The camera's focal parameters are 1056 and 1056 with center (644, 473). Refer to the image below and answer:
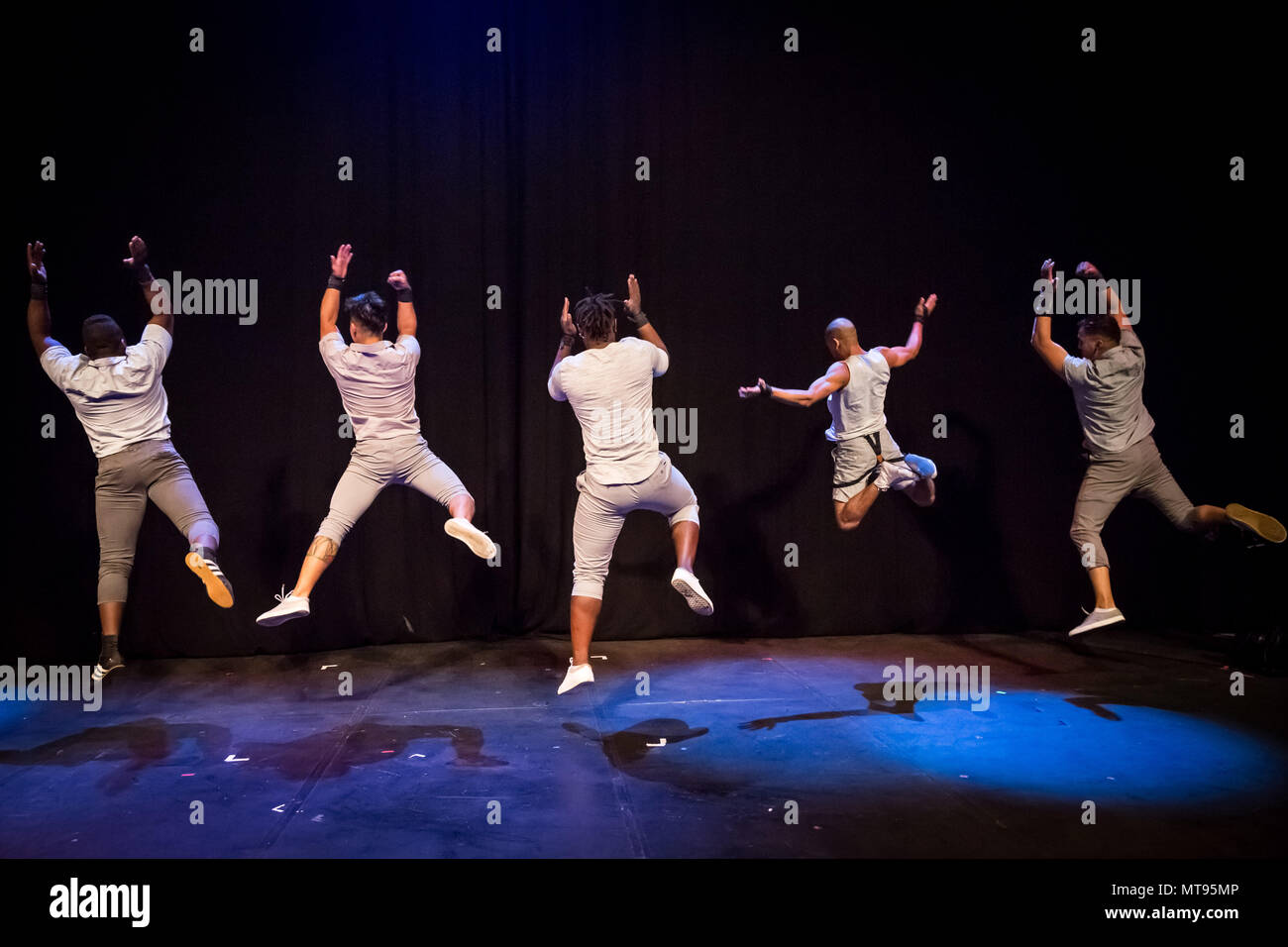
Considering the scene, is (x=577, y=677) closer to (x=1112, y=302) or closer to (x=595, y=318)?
(x=595, y=318)

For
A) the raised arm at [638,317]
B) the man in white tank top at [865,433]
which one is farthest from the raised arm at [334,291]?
the man in white tank top at [865,433]

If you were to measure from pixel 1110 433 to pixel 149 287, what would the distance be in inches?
194

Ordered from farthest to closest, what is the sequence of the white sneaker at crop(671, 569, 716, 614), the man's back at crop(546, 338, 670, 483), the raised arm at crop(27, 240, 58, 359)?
1. the raised arm at crop(27, 240, 58, 359)
2. the man's back at crop(546, 338, 670, 483)
3. the white sneaker at crop(671, 569, 716, 614)

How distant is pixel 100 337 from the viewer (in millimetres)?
4965

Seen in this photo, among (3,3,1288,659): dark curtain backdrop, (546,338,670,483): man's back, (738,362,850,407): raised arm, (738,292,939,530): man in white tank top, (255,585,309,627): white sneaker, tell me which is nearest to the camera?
(546,338,670,483): man's back

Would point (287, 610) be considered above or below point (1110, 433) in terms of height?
below

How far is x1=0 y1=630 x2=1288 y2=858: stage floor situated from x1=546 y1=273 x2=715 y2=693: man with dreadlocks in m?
0.59

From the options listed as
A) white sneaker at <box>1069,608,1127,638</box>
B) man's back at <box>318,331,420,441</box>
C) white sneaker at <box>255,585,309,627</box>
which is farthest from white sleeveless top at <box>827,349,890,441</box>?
white sneaker at <box>255,585,309,627</box>

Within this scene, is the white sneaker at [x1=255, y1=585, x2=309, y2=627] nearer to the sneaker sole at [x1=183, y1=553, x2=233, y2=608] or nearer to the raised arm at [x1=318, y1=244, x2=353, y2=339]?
the sneaker sole at [x1=183, y1=553, x2=233, y2=608]

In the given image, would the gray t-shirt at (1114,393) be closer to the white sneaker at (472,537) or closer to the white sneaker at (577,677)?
the white sneaker at (577,677)

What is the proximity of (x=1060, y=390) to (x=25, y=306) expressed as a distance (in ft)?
21.0

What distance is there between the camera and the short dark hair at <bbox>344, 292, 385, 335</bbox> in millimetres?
5223

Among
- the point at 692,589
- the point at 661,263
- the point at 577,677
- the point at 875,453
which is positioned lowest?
the point at 577,677

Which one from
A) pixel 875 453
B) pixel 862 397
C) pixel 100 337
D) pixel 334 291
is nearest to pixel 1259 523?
pixel 875 453
